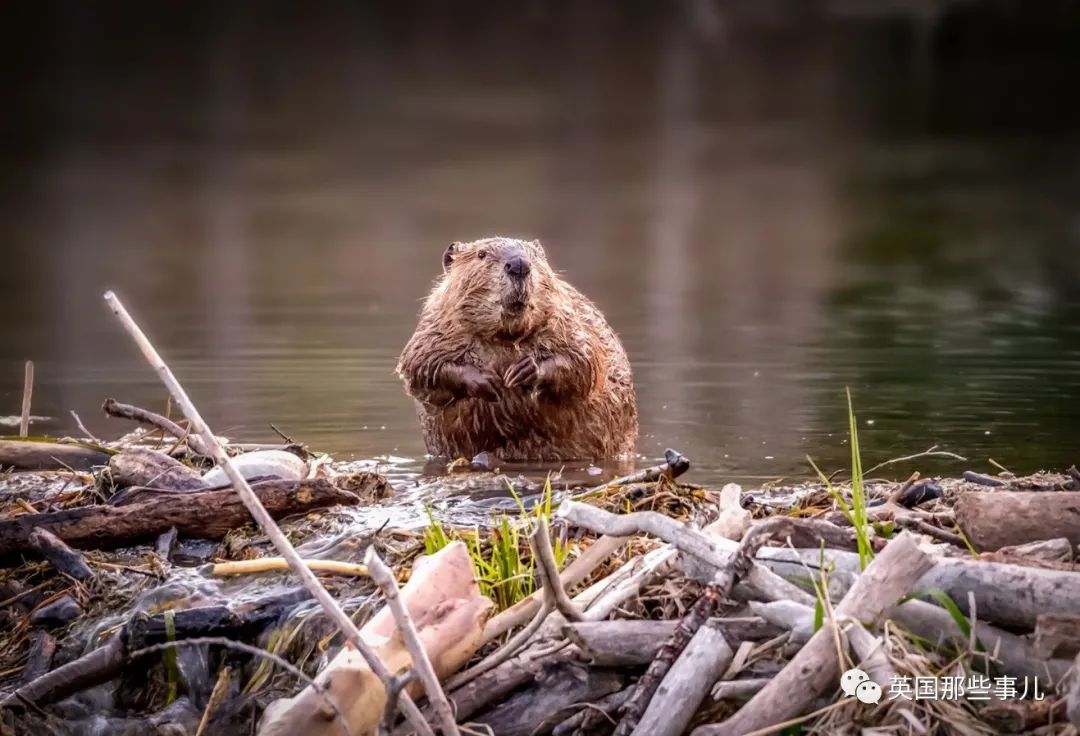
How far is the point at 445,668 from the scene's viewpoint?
2977 mm

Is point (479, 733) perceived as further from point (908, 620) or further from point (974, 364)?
point (974, 364)

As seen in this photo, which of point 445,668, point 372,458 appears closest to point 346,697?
point 445,668

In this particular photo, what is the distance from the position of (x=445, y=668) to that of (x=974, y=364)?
690 centimetres

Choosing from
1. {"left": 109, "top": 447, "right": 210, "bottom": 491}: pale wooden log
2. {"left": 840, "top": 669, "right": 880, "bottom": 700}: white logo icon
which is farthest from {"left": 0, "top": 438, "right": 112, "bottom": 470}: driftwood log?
{"left": 840, "top": 669, "right": 880, "bottom": 700}: white logo icon

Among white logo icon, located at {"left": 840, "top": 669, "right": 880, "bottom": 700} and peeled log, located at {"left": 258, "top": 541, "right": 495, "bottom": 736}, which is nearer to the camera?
white logo icon, located at {"left": 840, "top": 669, "right": 880, "bottom": 700}

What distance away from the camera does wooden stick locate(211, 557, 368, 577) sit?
11.2 feet

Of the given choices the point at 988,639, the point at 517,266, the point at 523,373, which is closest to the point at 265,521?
the point at 988,639

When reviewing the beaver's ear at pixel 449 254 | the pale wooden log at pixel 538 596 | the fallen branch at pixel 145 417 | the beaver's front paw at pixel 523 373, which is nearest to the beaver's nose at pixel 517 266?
the beaver's front paw at pixel 523 373

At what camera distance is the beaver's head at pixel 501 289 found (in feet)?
18.0

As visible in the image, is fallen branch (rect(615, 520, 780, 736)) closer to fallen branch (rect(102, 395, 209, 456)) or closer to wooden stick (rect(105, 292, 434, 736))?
wooden stick (rect(105, 292, 434, 736))

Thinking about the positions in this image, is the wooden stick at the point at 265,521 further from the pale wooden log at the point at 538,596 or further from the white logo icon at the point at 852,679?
the white logo icon at the point at 852,679

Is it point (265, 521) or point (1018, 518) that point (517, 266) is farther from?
point (265, 521)

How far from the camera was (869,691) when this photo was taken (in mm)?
2650

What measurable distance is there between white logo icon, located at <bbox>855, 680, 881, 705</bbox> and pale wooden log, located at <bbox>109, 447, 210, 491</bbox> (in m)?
2.08
